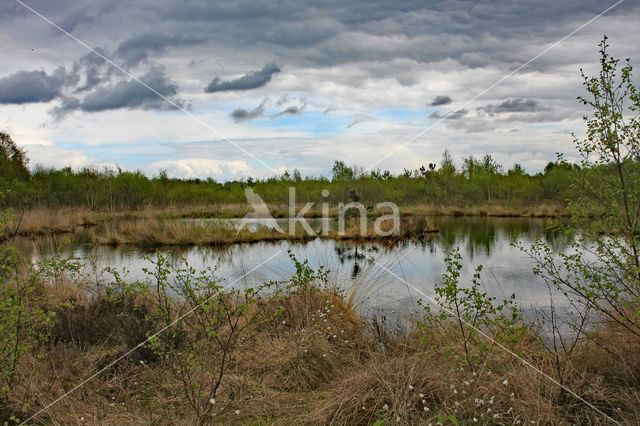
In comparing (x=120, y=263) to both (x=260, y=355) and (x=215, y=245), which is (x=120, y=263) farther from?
(x=260, y=355)

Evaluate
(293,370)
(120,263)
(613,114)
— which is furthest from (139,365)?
(120,263)

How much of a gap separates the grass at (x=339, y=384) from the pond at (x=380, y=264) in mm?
1630

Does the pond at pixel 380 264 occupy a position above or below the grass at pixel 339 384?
below

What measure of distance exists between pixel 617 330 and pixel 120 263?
1388cm

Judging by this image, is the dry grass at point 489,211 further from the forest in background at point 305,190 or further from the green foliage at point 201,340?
the green foliage at point 201,340

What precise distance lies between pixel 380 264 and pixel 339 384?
957 centimetres

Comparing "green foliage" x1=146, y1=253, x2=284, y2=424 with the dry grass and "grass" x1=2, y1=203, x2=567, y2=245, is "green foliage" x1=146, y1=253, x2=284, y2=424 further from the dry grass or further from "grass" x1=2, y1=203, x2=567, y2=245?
the dry grass

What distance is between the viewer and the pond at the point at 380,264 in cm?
929

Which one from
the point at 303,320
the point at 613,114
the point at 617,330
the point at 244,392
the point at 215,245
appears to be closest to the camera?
the point at 244,392

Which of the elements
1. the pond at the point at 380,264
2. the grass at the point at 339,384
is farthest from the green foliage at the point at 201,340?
the pond at the point at 380,264

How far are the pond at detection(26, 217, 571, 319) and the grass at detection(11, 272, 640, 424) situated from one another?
1.63m

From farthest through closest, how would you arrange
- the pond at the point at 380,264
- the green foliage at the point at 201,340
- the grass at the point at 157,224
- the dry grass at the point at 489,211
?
the dry grass at the point at 489,211 < the grass at the point at 157,224 < the pond at the point at 380,264 < the green foliage at the point at 201,340

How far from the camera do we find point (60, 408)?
13.7 ft

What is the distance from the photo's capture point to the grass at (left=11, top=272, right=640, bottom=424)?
3881mm
